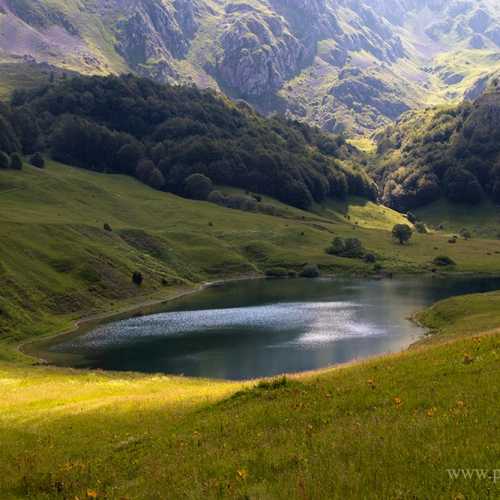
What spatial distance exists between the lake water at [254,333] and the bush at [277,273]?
2749cm

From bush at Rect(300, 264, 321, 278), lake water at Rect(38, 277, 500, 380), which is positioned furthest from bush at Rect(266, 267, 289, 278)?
lake water at Rect(38, 277, 500, 380)

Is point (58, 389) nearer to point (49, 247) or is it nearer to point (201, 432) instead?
point (201, 432)

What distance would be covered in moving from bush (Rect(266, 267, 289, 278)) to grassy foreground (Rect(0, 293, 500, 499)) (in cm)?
16079

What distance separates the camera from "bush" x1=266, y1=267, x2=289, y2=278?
630 ft

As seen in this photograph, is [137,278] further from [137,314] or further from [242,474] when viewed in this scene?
[242,474]

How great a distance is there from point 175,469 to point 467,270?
632 feet

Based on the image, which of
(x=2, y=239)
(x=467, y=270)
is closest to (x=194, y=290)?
(x=2, y=239)

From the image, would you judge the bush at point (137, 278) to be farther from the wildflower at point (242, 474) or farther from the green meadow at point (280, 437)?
the wildflower at point (242, 474)

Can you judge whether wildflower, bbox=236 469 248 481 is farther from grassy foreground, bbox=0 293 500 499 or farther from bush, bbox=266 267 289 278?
bush, bbox=266 267 289 278

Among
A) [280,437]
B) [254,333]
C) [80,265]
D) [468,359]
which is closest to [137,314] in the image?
[80,265]

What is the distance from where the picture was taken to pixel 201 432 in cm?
2184

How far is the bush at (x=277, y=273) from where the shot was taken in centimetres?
19200

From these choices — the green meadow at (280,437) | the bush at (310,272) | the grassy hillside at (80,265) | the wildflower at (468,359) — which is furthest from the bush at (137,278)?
the wildflower at (468,359)

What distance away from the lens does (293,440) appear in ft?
59.5
